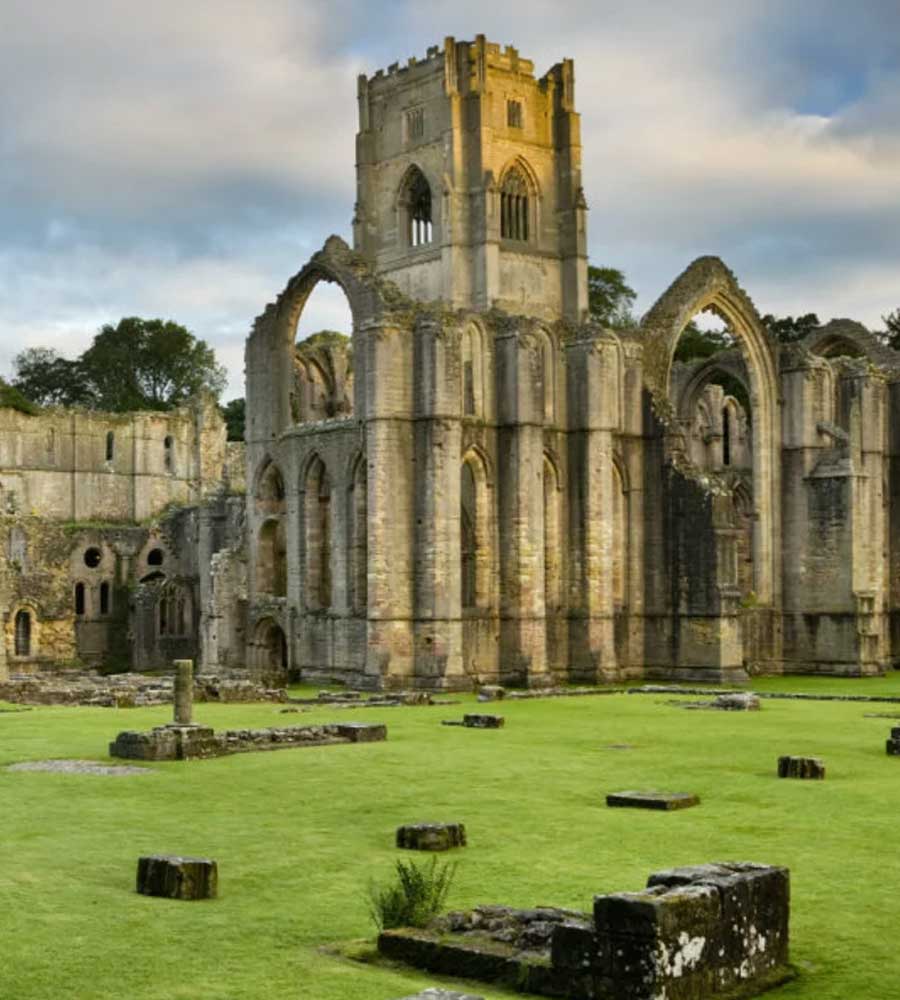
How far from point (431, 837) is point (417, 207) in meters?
44.3

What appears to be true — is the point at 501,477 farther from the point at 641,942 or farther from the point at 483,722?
the point at 641,942

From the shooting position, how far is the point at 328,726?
24.0 m

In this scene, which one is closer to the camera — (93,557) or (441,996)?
(441,996)

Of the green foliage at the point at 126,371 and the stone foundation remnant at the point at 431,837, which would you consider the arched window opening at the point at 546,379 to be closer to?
the stone foundation remnant at the point at 431,837

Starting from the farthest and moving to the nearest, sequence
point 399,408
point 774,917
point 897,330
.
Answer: point 897,330 < point 399,408 < point 774,917

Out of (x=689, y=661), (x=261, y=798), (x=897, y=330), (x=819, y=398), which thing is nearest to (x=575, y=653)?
(x=689, y=661)

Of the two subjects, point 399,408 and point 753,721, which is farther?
point 399,408

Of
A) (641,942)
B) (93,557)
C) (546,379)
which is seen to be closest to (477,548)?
(546,379)

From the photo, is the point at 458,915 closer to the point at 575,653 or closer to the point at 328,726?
the point at 328,726

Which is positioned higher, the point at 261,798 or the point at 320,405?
the point at 320,405

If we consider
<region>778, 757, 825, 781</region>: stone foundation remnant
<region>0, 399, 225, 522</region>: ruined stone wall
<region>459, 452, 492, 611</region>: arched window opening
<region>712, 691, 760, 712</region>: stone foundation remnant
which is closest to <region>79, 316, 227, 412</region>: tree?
<region>0, 399, 225, 522</region>: ruined stone wall

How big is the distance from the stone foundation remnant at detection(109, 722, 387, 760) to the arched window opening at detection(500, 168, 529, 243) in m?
33.2

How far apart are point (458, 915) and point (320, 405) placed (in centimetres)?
3877

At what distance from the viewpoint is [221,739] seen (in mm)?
22078
